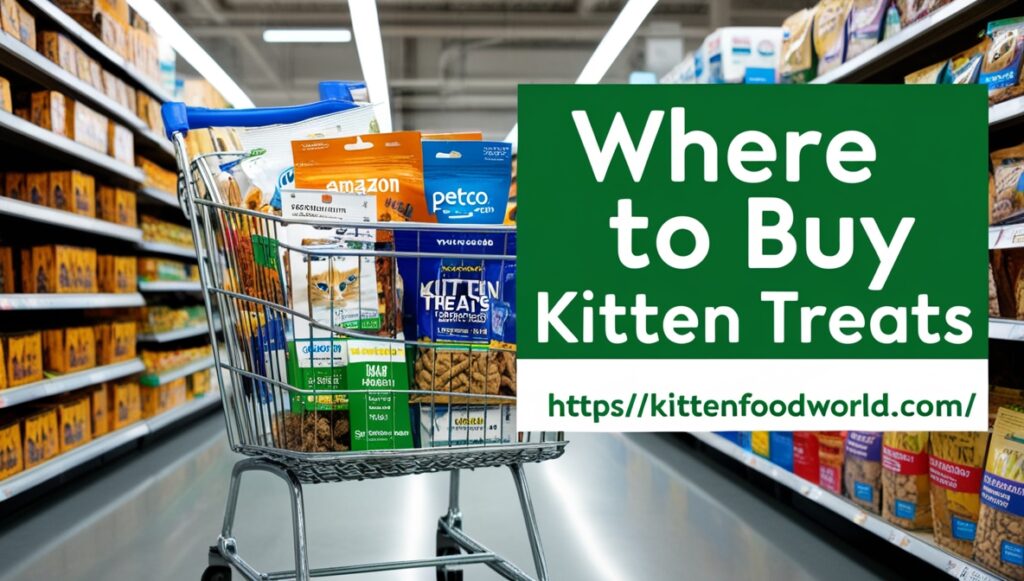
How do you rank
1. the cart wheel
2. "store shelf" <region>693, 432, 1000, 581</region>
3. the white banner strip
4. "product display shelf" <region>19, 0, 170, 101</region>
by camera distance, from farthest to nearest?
"product display shelf" <region>19, 0, 170, 101</region>, "store shelf" <region>693, 432, 1000, 581</region>, the cart wheel, the white banner strip

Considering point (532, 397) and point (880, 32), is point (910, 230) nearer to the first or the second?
point (532, 397)

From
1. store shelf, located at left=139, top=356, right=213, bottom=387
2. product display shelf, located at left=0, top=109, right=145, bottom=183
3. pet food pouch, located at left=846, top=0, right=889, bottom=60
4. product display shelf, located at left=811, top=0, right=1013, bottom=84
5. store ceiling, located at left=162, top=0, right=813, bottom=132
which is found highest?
store ceiling, located at left=162, top=0, right=813, bottom=132

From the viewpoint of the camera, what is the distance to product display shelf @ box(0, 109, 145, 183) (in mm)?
2924

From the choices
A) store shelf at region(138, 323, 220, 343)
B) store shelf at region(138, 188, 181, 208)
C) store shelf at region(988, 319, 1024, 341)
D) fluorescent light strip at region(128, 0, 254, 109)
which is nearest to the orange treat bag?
store shelf at region(988, 319, 1024, 341)

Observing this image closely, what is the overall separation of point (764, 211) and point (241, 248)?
0.84 meters

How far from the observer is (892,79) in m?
3.10

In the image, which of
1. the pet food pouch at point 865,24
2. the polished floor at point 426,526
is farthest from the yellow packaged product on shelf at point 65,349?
the pet food pouch at point 865,24

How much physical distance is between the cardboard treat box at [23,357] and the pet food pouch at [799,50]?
3.09 m

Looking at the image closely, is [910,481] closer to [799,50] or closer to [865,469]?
[865,469]

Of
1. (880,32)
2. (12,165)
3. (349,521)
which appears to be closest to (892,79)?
(880,32)

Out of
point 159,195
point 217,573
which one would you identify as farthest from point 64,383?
point 217,573

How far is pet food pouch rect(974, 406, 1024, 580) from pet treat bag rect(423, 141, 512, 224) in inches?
53.5

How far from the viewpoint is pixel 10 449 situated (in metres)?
2.89

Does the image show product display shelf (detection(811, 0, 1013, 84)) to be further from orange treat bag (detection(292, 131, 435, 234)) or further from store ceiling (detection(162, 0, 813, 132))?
store ceiling (detection(162, 0, 813, 132))
